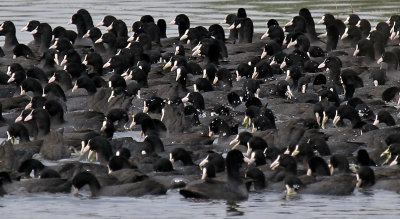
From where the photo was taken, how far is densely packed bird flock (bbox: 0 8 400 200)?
17.6m

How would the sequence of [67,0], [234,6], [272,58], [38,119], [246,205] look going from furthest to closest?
[67,0] < [234,6] < [272,58] < [38,119] < [246,205]

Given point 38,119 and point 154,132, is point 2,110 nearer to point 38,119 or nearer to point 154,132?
point 38,119

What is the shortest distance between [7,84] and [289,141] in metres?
8.71

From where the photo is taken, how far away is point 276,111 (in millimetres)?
23453

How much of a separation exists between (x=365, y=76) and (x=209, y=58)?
13.0 ft

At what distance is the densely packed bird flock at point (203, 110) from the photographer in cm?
1759

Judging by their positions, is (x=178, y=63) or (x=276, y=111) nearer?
(x=276, y=111)

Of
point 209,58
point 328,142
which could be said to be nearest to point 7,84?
point 209,58

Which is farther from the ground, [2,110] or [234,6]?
[234,6]

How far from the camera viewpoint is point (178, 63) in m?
27.6

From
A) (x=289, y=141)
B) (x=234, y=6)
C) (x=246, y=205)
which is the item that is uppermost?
(x=234, y=6)

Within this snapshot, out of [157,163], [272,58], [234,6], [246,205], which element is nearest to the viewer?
[246,205]

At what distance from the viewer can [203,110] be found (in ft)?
77.8

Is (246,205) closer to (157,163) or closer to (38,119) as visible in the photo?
(157,163)
